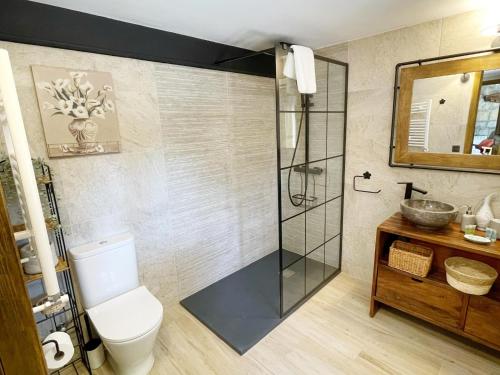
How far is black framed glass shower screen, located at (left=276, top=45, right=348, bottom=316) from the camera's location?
2314 millimetres

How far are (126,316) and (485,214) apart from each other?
8.16 ft

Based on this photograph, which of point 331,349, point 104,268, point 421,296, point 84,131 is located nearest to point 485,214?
point 421,296

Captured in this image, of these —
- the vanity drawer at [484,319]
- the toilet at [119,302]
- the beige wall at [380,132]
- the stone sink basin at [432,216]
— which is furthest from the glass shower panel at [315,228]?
the toilet at [119,302]

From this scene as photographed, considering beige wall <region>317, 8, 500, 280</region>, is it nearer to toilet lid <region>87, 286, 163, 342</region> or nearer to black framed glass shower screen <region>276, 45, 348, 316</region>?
black framed glass shower screen <region>276, 45, 348, 316</region>

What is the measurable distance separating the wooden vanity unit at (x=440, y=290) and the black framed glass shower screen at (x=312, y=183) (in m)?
0.61

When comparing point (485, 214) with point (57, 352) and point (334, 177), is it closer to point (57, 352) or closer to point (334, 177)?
point (334, 177)

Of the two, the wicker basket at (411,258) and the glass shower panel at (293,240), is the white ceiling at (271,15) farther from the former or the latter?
the wicker basket at (411,258)

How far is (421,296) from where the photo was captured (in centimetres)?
198

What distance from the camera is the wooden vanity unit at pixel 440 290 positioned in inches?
67.6

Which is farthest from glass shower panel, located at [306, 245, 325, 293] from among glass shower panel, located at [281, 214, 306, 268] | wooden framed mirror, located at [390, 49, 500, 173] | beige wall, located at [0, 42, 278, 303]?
wooden framed mirror, located at [390, 49, 500, 173]

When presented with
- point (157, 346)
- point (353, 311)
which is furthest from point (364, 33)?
point (157, 346)

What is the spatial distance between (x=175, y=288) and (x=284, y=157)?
151 centimetres

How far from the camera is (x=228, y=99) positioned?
8.39ft

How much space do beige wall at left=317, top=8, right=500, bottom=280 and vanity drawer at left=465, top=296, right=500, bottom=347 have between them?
649 mm
